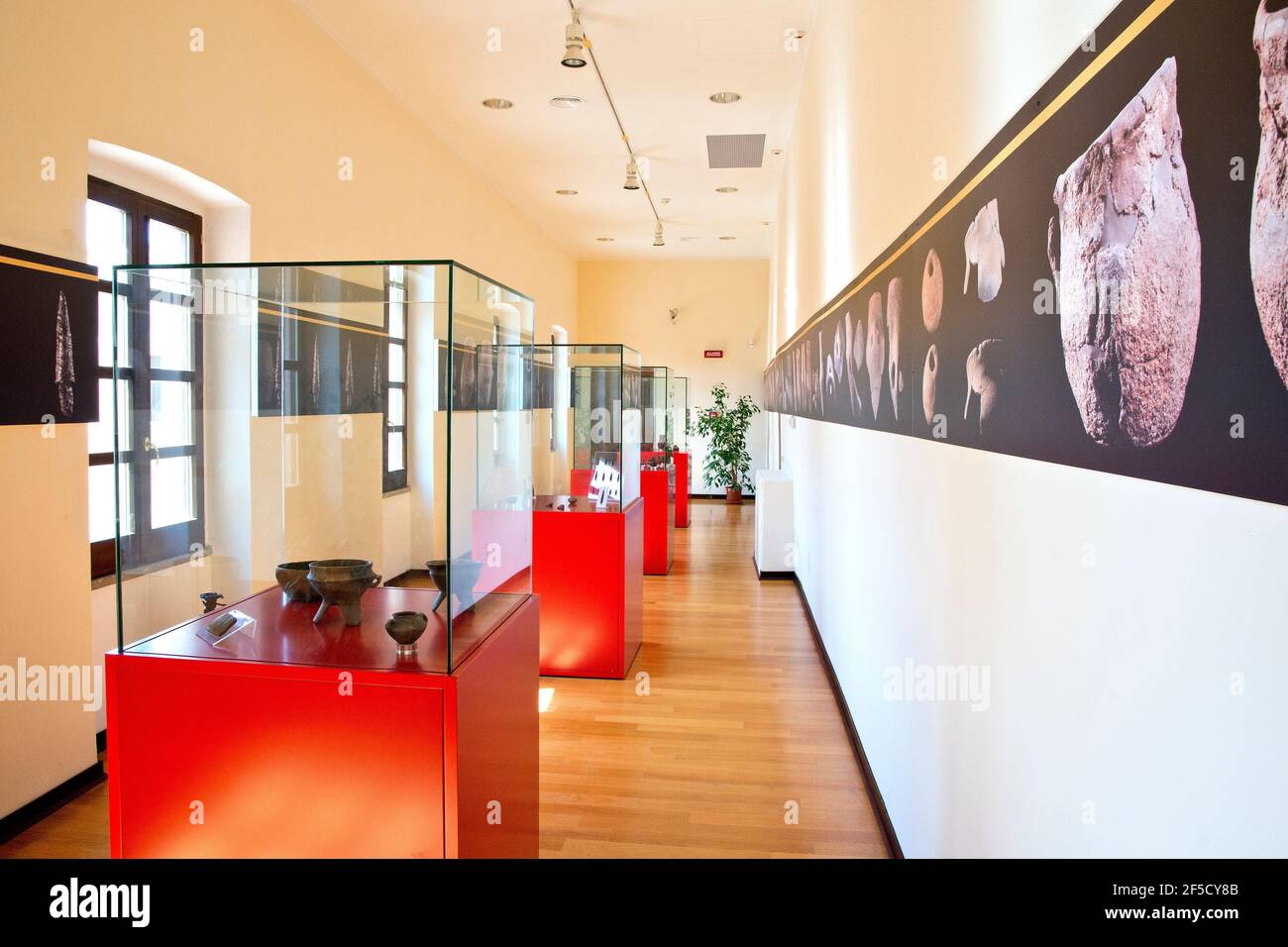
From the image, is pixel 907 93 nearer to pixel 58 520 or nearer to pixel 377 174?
pixel 58 520

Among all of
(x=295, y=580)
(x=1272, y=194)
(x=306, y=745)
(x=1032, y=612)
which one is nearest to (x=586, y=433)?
(x=295, y=580)

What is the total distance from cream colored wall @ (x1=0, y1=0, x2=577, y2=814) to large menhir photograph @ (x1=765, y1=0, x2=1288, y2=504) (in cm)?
181

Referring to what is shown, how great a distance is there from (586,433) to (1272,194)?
16.8ft

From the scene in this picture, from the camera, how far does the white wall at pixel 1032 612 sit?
107cm

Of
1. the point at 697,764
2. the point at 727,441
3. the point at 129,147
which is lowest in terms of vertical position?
the point at 697,764

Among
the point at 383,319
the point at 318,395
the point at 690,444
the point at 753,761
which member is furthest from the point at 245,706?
the point at 690,444

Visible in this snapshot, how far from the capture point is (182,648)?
2.35 meters

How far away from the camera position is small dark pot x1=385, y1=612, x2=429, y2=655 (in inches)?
88.1

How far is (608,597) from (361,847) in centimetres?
333

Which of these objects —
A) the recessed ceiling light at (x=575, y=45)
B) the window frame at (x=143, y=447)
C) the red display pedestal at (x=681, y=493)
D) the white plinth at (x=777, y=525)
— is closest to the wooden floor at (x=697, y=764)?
the window frame at (x=143, y=447)

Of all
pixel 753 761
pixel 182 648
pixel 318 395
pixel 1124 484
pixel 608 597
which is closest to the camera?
pixel 1124 484

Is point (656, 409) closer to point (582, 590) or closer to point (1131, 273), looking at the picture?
point (582, 590)

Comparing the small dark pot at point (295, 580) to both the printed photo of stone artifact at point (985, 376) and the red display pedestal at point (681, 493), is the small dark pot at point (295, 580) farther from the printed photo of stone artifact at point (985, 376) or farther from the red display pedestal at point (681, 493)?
the red display pedestal at point (681, 493)

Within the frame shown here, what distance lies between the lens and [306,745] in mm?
2221
